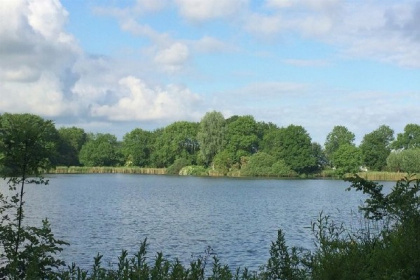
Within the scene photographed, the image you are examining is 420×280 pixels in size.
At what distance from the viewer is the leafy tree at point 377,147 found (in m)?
113

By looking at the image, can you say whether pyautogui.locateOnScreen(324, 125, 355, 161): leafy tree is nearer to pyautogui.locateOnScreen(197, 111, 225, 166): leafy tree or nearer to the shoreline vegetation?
the shoreline vegetation

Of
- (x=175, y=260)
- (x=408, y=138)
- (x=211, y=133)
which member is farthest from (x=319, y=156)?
(x=175, y=260)

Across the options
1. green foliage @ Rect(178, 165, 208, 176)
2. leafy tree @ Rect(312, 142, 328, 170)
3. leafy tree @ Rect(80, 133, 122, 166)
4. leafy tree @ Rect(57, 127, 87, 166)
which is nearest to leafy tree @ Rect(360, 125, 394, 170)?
leafy tree @ Rect(312, 142, 328, 170)

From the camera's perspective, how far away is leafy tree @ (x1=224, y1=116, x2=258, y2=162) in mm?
111250

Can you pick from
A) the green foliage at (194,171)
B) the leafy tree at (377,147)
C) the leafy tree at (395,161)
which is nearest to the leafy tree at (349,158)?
the leafy tree at (377,147)

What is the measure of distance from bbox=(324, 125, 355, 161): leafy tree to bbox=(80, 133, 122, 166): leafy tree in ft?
176

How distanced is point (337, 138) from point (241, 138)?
104ft

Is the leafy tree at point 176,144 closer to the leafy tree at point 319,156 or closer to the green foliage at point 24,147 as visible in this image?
the leafy tree at point 319,156

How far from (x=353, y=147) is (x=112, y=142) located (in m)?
69.4

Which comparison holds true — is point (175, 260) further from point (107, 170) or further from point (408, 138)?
point (107, 170)

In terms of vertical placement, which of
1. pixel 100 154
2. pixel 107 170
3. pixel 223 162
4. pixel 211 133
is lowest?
pixel 107 170

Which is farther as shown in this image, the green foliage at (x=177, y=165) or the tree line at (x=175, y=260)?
the green foliage at (x=177, y=165)

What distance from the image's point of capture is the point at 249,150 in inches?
4692

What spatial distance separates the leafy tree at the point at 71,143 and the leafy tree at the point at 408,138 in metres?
76.4
